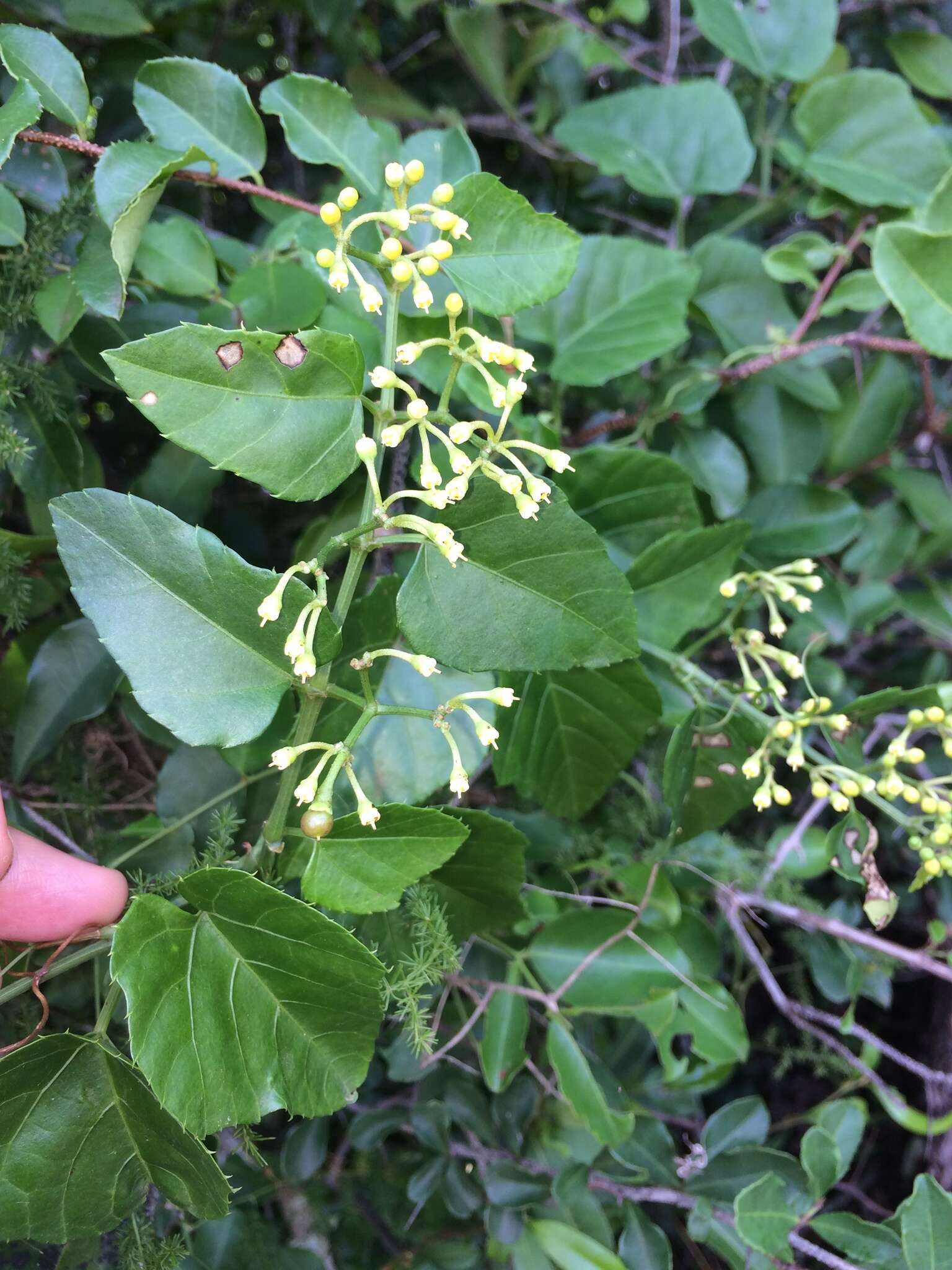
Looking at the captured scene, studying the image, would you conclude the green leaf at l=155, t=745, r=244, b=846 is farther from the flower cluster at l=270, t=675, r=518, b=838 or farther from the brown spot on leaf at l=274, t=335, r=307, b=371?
the brown spot on leaf at l=274, t=335, r=307, b=371

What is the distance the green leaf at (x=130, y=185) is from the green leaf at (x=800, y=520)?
77cm

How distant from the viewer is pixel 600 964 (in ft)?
3.24

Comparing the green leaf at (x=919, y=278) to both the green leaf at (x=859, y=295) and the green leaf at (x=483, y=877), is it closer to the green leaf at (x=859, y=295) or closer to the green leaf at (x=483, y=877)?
the green leaf at (x=859, y=295)

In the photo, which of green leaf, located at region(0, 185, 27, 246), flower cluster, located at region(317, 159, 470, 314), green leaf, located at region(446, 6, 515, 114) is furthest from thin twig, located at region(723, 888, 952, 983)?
green leaf, located at region(446, 6, 515, 114)

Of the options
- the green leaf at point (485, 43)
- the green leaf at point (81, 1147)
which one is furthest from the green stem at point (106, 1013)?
the green leaf at point (485, 43)

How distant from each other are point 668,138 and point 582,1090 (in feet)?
3.89

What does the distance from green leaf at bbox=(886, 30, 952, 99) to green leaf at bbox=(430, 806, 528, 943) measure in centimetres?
126

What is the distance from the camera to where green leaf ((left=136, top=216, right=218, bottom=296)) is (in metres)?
0.85

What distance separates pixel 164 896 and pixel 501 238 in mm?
633

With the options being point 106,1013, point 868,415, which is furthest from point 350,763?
point 868,415

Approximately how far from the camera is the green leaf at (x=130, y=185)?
2.25 ft

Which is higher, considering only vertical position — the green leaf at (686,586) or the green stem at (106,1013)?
the green leaf at (686,586)

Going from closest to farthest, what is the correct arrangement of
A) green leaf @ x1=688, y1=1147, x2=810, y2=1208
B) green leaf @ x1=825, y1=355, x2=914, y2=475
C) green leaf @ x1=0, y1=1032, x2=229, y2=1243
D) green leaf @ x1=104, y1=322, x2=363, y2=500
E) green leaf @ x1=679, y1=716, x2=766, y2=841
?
green leaf @ x1=104, y1=322, x2=363, y2=500 → green leaf @ x1=0, y1=1032, x2=229, y2=1243 → green leaf @ x1=679, y1=716, x2=766, y2=841 → green leaf @ x1=688, y1=1147, x2=810, y2=1208 → green leaf @ x1=825, y1=355, x2=914, y2=475

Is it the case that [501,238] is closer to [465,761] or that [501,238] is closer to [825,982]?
[465,761]
